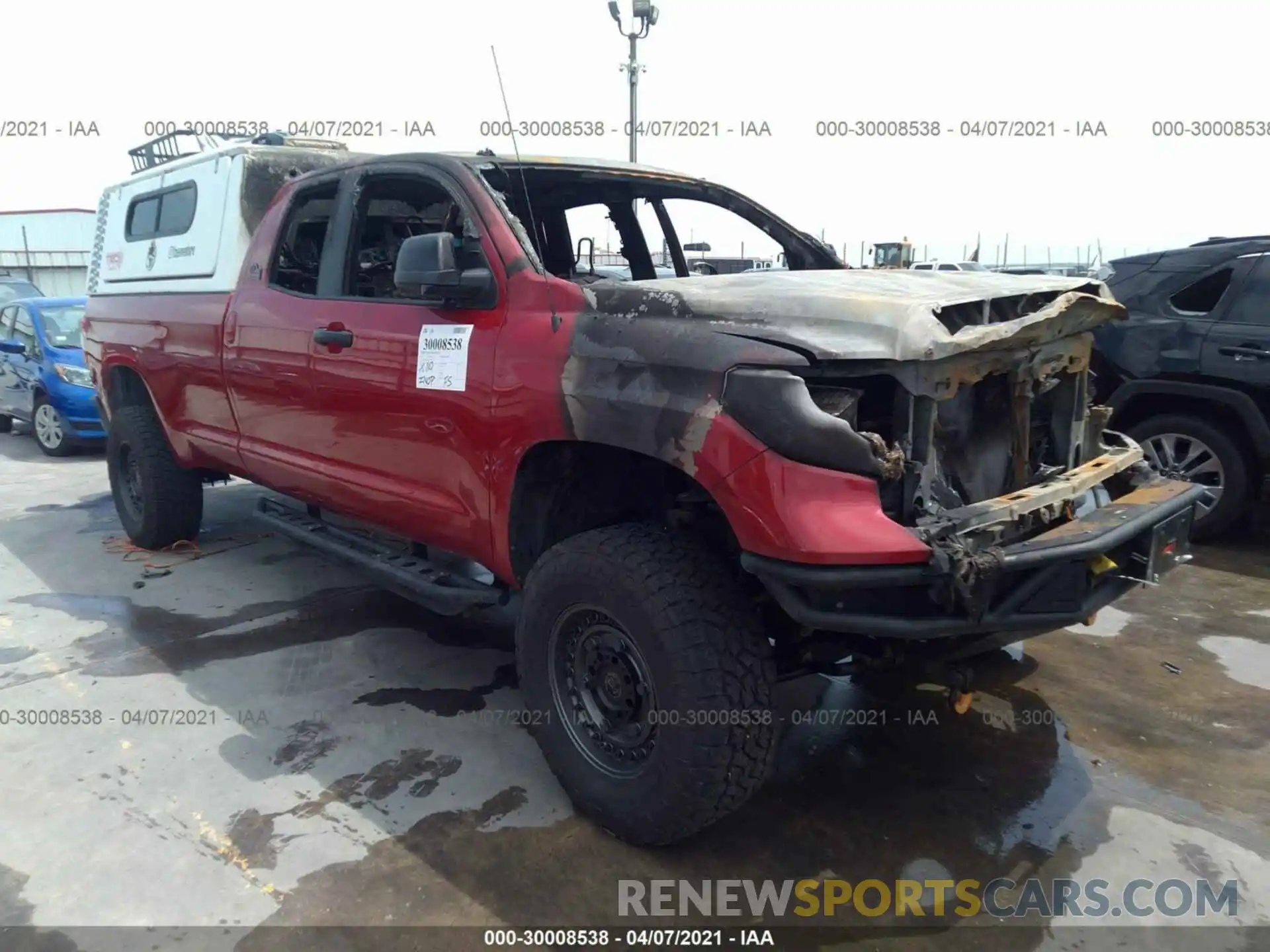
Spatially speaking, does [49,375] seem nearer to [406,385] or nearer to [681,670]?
[406,385]

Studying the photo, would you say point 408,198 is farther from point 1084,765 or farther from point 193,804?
point 1084,765

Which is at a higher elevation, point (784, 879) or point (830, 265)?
point (830, 265)

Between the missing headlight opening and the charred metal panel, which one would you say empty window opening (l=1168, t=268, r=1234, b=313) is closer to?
the missing headlight opening

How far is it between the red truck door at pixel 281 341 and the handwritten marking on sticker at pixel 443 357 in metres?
0.77

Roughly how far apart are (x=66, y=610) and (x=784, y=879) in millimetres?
4031

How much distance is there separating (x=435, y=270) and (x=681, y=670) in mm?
1494

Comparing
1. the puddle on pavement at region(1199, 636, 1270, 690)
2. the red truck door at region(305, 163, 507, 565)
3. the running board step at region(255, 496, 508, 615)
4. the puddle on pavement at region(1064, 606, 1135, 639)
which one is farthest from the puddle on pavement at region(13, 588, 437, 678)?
the puddle on pavement at region(1199, 636, 1270, 690)

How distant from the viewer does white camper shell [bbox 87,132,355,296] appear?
4.73 m

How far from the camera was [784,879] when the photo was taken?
2578 mm

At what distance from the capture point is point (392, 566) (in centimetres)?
362

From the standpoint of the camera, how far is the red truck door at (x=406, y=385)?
10.1 feet

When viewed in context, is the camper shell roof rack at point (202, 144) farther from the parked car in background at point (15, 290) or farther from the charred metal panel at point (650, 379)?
the parked car in background at point (15, 290)

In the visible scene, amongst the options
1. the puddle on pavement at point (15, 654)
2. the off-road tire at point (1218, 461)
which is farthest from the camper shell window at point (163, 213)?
the off-road tire at point (1218, 461)

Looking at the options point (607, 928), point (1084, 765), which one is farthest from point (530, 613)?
point (1084, 765)
